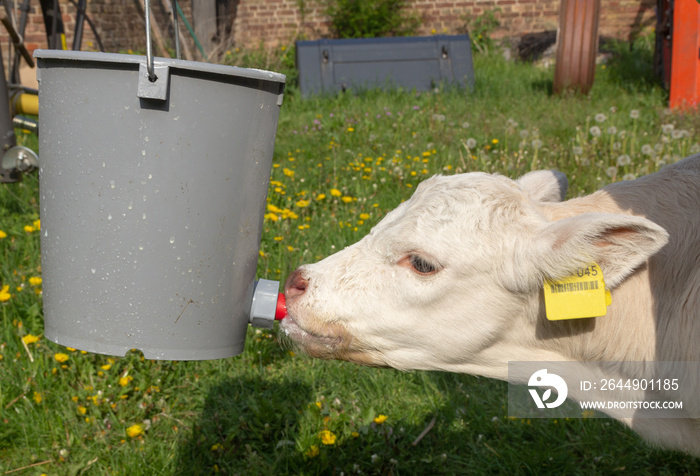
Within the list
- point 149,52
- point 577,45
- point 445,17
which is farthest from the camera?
point 445,17

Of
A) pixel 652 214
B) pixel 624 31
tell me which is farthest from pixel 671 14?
pixel 652 214

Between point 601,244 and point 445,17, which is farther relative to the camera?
point 445,17

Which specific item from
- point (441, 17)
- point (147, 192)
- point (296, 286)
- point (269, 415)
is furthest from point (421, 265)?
point (441, 17)

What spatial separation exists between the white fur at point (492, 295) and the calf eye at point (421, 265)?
1 centimetres

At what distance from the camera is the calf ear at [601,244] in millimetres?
1752

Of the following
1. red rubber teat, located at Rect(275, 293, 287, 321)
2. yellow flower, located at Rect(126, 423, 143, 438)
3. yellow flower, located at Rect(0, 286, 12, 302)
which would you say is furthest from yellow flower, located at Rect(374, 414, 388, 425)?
yellow flower, located at Rect(0, 286, 12, 302)

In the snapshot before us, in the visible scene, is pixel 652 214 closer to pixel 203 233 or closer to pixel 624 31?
pixel 203 233

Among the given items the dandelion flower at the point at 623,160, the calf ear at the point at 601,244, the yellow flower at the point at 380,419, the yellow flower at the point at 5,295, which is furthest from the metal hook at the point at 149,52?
the dandelion flower at the point at 623,160

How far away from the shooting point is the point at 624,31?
10.9 metres

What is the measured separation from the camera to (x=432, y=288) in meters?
1.99

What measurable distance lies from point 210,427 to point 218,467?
216 millimetres

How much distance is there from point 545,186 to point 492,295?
60cm

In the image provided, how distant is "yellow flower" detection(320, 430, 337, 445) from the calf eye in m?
0.87

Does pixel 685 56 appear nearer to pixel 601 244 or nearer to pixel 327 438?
pixel 601 244
